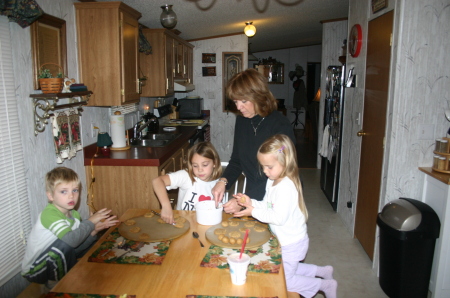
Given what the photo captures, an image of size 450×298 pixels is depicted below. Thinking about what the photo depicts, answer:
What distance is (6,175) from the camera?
6.36ft

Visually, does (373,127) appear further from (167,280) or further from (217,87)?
(217,87)

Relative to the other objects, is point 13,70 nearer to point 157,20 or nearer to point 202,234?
point 202,234

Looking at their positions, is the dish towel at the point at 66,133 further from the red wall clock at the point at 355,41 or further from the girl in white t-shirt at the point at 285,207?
the red wall clock at the point at 355,41

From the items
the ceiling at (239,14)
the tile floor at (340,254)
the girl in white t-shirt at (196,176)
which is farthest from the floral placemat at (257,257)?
the ceiling at (239,14)

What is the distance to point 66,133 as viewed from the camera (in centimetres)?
253

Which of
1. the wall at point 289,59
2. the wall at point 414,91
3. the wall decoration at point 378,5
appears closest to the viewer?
the wall at point 414,91

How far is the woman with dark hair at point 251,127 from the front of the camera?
1.94 metres

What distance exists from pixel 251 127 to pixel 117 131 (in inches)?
62.3

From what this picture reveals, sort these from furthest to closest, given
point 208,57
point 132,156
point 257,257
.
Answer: point 208,57 < point 132,156 < point 257,257

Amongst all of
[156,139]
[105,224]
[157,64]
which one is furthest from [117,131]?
[105,224]

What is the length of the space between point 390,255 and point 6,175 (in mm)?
2468

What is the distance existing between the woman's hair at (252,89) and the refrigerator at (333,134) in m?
2.20

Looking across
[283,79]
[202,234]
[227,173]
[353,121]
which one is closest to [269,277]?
[202,234]

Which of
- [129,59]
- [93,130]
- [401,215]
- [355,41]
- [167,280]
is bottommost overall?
[401,215]
